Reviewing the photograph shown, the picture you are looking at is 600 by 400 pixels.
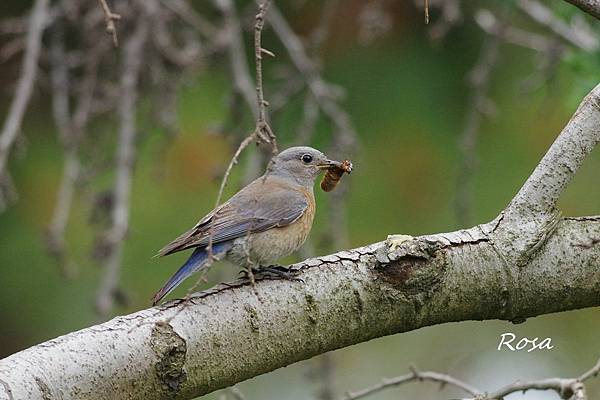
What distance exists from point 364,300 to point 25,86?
2.00m

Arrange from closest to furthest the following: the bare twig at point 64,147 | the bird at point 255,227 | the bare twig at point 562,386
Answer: the bare twig at point 562,386 → the bird at point 255,227 → the bare twig at point 64,147

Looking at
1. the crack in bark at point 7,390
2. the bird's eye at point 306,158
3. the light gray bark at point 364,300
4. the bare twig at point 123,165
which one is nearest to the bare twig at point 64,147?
the bare twig at point 123,165

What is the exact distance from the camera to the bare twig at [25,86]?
3.88 m

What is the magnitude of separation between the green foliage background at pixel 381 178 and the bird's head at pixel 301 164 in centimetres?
73

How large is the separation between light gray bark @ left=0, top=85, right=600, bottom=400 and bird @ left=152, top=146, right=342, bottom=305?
57 centimetres

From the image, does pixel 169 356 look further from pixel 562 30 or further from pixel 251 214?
pixel 562 30

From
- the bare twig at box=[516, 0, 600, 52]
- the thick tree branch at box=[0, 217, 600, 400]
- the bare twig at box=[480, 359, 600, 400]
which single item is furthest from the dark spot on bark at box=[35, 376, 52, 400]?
the bare twig at box=[516, 0, 600, 52]

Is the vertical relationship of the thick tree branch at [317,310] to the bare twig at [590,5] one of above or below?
below

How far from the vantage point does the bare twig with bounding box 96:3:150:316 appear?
3828mm

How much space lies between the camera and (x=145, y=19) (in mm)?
4320

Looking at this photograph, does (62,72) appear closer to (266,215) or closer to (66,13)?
(66,13)

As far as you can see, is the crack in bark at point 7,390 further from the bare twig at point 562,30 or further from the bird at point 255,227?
the bare twig at point 562,30

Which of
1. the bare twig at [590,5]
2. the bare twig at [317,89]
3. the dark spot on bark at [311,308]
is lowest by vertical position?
the dark spot on bark at [311,308]

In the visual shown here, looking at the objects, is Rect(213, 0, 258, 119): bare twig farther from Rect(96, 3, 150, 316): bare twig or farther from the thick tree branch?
the thick tree branch
